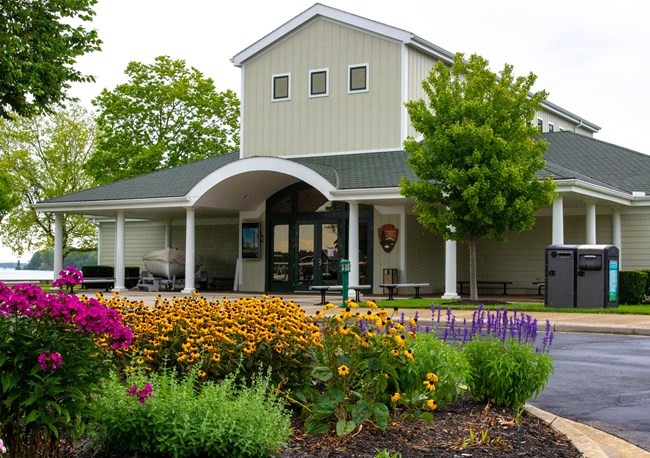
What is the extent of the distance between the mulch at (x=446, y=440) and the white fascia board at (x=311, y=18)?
895 inches

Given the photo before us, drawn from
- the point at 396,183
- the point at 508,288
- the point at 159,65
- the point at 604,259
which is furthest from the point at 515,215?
the point at 159,65

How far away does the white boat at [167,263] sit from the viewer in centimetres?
3306

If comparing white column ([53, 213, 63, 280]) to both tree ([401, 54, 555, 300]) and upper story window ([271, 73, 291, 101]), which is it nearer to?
upper story window ([271, 73, 291, 101])

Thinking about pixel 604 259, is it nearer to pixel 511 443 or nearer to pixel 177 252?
pixel 511 443

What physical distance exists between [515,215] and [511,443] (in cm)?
1611

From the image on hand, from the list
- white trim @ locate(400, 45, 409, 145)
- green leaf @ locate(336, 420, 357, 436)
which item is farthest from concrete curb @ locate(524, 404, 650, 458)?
white trim @ locate(400, 45, 409, 145)

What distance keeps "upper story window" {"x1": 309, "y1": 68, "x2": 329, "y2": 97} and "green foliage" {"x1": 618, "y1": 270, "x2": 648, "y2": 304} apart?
12.0 metres

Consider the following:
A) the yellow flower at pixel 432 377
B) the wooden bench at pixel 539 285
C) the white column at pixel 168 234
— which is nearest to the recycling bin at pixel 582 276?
the wooden bench at pixel 539 285

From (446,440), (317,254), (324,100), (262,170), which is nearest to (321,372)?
(446,440)

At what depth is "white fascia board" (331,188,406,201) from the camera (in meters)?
24.7

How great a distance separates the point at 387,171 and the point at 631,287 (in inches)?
313

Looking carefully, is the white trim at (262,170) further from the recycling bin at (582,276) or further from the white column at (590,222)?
the white column at (590,222)

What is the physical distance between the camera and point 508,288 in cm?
3039

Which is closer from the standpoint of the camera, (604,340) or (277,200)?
(604,340)
